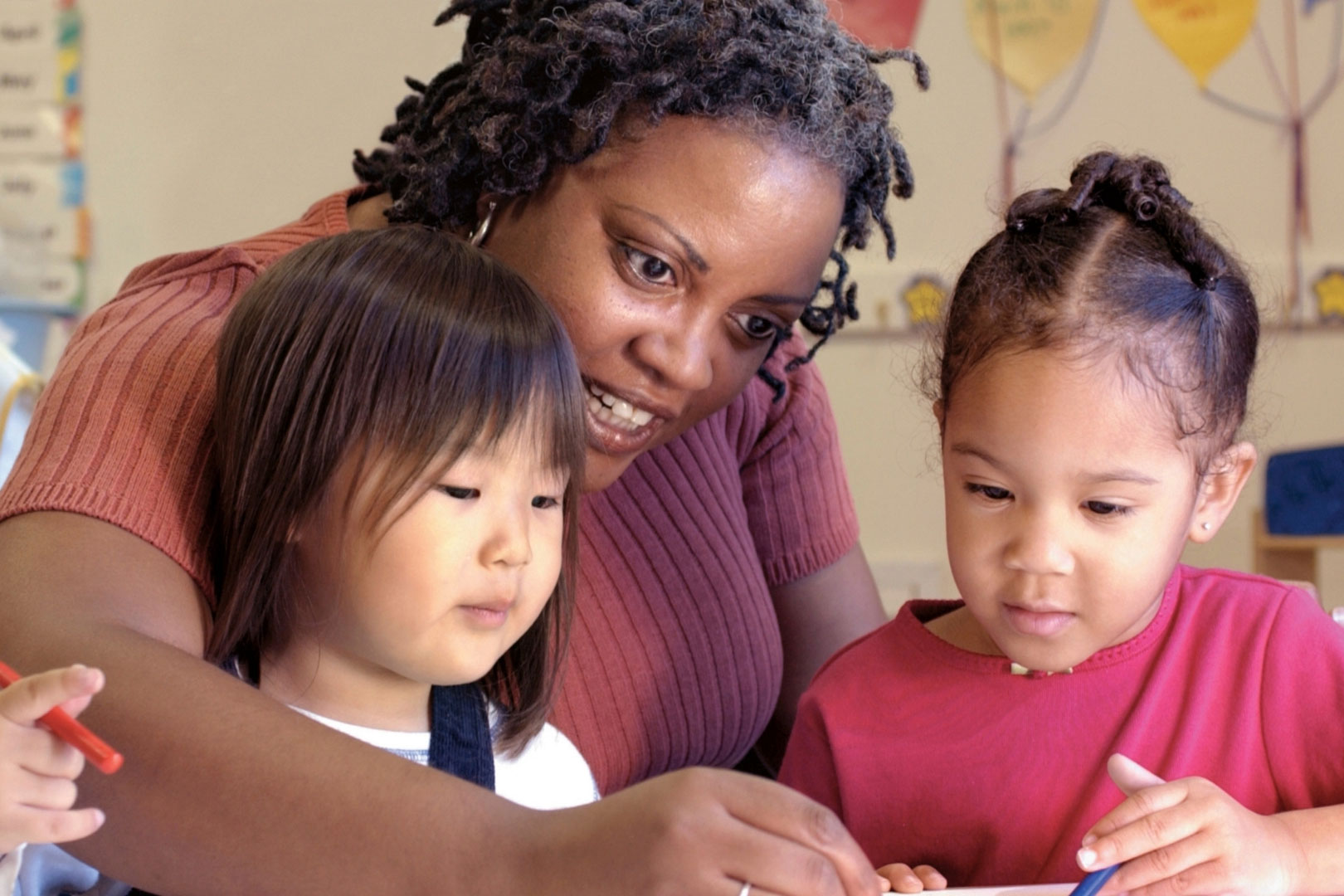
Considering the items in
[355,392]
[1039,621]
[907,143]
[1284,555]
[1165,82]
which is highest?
[1165,82]

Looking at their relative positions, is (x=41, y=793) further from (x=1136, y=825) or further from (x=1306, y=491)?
(x=1306, y=491)

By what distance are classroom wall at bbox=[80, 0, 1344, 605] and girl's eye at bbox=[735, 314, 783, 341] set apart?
1022mm

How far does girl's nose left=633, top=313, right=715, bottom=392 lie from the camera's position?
42.2 inches

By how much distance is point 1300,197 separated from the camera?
2234 millimetres

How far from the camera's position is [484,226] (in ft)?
3.71

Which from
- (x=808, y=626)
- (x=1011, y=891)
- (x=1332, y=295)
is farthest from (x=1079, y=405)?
(x=1332, y=295)

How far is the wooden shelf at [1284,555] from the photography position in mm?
1961

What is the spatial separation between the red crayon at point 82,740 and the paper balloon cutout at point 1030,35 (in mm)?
2041

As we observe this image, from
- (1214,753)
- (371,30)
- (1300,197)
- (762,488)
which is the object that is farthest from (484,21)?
(1300,197)

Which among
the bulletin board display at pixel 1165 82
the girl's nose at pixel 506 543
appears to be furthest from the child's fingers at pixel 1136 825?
the bulletin board display at pixel 1165 82

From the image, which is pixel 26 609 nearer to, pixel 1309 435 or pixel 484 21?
pixel 484 21

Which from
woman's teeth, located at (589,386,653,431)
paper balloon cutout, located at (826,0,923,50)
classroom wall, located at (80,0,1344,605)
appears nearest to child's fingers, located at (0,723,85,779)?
woman's teeth, located at (589,386,653,431)

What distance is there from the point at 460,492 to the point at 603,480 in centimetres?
29

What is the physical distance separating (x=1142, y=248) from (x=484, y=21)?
1.95ft
